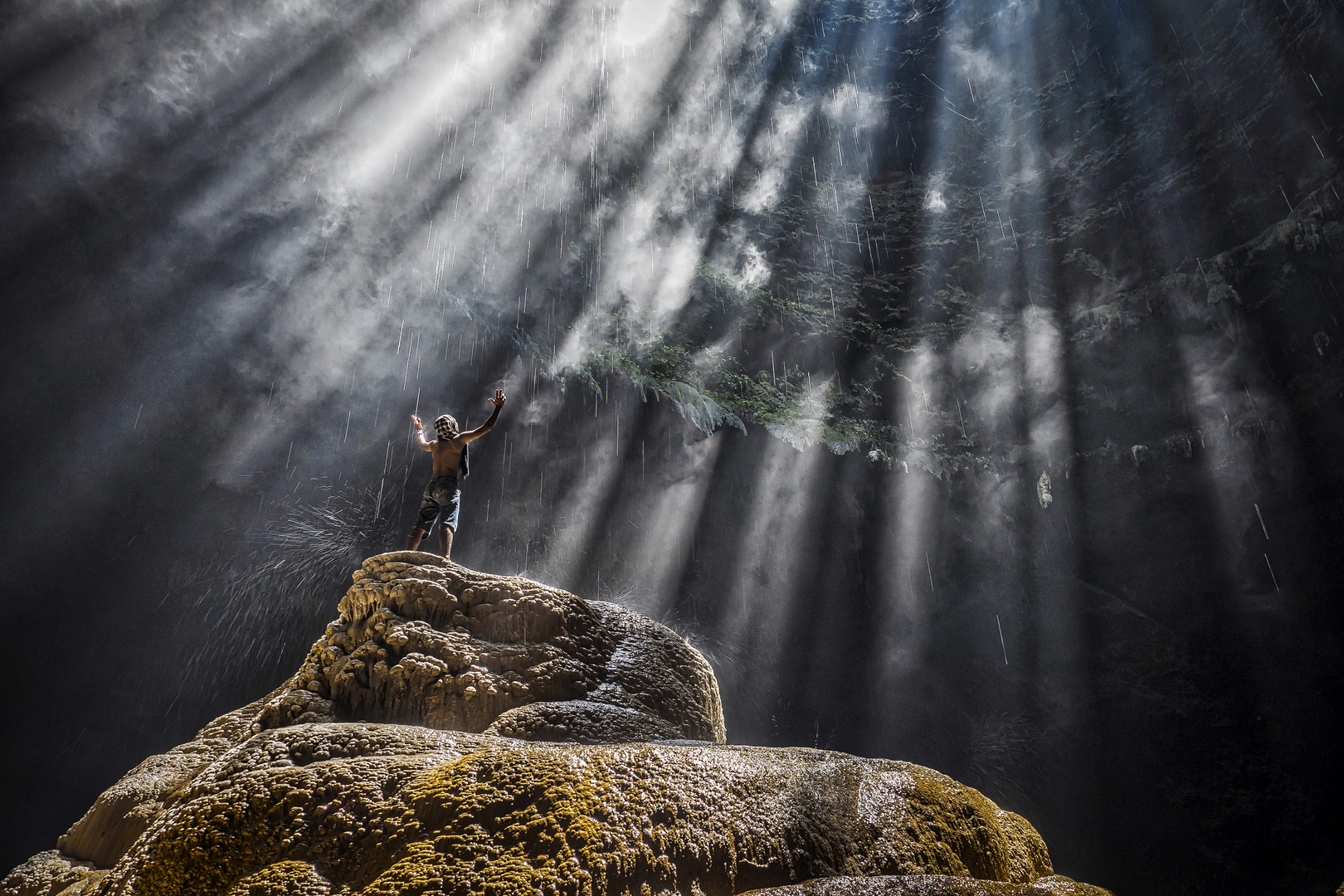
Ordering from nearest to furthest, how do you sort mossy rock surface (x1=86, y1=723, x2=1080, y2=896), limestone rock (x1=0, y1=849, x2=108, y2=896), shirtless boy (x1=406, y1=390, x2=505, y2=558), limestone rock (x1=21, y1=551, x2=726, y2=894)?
mossy rock surface (x1=86, y1=723, x2=1080, y2=896)
limestone rock (x1=21, y1=551, x2=726, y2=894)
limestone rock (x1=0, y1=849, x2=108, y2=896)
shirtless boy (x1=406, y1=390, x2=505, y2=558)

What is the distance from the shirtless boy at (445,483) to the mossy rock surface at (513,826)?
2442mm

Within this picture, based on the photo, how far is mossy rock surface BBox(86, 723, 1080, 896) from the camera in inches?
60.6

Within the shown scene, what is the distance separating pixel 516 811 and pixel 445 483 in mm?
3477

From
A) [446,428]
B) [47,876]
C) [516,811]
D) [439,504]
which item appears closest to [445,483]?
[439,504]

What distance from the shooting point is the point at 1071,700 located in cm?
1463

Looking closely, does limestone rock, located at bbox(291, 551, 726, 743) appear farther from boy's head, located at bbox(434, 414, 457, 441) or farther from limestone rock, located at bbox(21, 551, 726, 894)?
boy's head, located at bbox(434, 414, 457, 441)

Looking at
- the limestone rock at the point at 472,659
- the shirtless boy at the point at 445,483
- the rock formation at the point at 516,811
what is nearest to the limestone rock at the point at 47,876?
the rock formation at the point at 516,811

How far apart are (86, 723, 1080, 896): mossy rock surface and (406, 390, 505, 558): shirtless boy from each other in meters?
2.44

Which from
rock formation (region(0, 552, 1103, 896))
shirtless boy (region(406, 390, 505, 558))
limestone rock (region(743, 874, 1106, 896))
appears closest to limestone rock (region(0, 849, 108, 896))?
rock formation (region(0, 552, 1103, 896))

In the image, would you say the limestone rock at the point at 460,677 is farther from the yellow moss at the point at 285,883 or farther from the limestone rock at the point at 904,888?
the limestone rock at the point at 904,888

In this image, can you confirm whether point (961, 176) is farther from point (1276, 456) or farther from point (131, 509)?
point (131, 509)

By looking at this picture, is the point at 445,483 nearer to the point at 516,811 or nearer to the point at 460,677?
the point at 460,677

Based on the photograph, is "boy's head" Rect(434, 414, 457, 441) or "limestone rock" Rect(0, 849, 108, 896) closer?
"limestone rock" Rect(0, 849, 108, 896)

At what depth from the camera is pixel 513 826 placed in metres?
1.58
